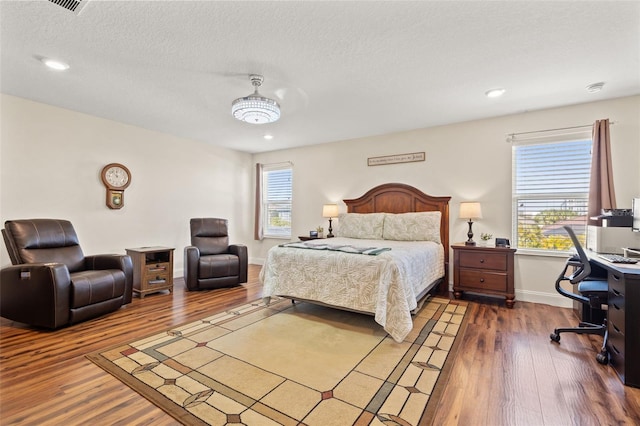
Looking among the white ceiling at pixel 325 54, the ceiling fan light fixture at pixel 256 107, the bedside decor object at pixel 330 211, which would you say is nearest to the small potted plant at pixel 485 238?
the white ceiling at pixel 325 54

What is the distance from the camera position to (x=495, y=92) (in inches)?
129

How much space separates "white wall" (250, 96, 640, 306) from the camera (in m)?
3.42

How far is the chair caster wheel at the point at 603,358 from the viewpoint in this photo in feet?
7.31

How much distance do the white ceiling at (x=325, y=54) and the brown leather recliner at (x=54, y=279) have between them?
1628 mm

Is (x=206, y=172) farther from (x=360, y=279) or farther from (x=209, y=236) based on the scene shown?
(x=360, y=279)

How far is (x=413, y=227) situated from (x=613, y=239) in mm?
2103

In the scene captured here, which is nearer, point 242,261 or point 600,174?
point 600,174

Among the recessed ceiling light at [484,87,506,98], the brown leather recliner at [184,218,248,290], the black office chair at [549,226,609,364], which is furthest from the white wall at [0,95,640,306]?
the black office chair at [549,226,609,364]

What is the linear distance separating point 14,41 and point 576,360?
5.07m

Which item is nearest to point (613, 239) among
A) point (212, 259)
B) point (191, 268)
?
point (212, 259)

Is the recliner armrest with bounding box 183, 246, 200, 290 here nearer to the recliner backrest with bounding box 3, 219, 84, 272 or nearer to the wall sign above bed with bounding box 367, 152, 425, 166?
the recliner backrest with bounding box 3, 219, 84, 272

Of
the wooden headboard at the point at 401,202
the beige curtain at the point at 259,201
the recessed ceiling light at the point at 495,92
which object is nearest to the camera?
the recessed ceiling light at the point at 495,92

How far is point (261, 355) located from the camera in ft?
7.73

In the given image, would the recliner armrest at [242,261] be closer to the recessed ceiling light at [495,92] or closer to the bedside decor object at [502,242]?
the bedside decor object at [502,242]
